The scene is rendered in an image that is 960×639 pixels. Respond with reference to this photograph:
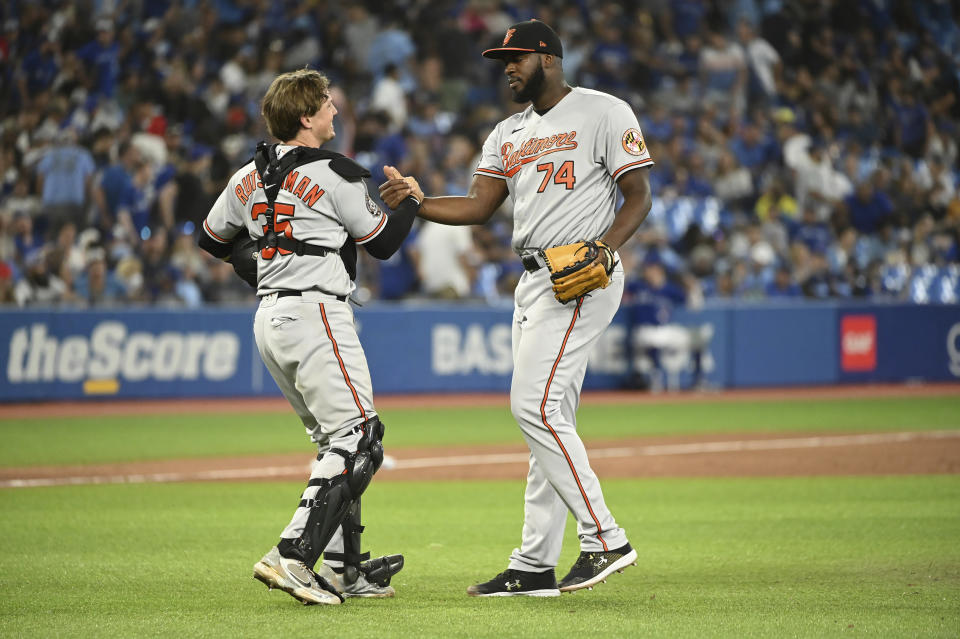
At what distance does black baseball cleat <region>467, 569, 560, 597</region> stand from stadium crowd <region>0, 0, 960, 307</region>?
440 inches

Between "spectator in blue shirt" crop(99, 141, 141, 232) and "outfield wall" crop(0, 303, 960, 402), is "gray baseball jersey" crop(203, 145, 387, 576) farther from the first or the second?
"spectator in blue shirt" crop(99, 141, 141, 232)

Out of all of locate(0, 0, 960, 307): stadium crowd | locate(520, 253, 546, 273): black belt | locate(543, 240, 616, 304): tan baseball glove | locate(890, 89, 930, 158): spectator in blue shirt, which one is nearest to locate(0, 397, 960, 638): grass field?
locate(543, 240, 616, 304): tan baseball glove

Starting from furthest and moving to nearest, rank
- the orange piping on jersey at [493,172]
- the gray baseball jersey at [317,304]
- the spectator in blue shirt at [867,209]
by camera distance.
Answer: the spectator in blue shirt at [867,209] → the orange piping on jersey at [493,172] → the gray baseball jersey at [317,304]

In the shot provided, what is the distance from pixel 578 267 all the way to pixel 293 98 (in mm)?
1368

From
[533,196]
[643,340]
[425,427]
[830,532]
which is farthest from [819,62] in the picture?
[533,196]

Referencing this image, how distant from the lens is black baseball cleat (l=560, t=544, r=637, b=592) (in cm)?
512

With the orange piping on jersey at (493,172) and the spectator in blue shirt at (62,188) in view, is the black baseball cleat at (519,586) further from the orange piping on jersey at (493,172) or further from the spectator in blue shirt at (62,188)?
the spectator in blue shirt at (62,188)

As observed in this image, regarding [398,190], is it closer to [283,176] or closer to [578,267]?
[283,176]

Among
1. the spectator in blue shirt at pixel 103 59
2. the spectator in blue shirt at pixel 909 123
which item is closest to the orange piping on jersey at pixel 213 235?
the spectator in blue shirt at pixel 103 59

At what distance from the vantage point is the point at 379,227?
17.0 feet

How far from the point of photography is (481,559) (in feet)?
20.4

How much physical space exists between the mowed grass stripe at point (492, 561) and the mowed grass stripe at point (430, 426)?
246 centimetres

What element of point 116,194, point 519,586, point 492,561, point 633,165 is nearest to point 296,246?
point 633,165

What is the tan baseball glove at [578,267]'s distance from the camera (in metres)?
5.09
